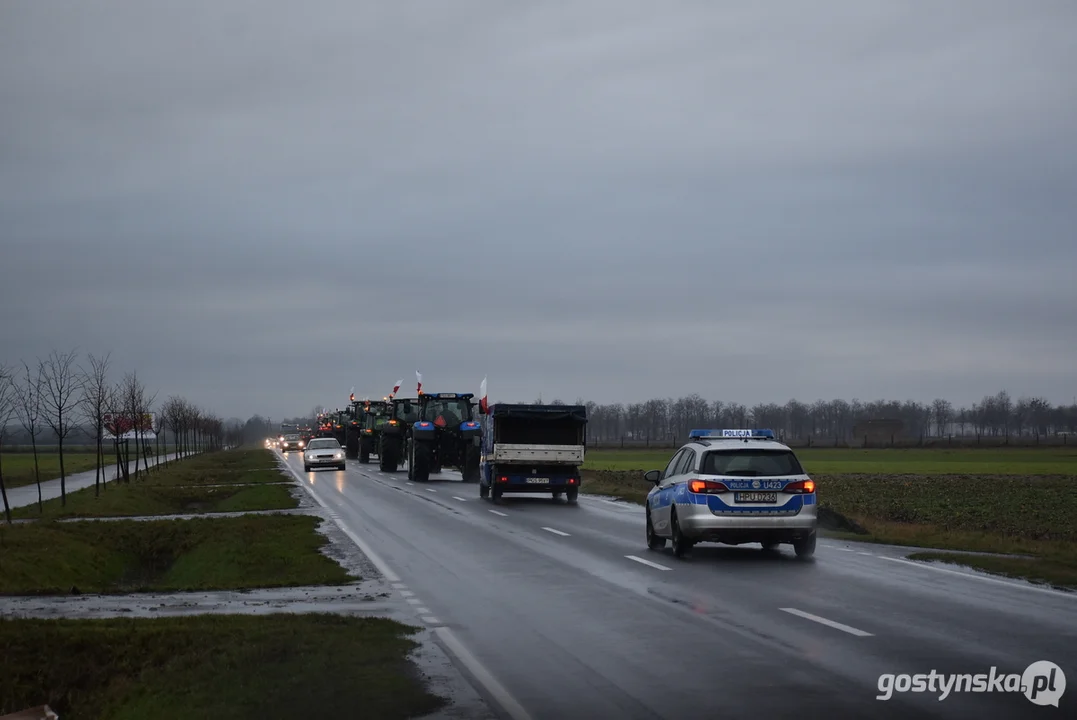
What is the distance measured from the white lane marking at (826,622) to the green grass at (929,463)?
51233mm

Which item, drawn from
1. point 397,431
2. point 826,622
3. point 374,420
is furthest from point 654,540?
point 374,420

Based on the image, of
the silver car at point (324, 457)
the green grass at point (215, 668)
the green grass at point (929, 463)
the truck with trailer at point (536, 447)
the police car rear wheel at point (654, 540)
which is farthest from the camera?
the green grass at point (929, 463)

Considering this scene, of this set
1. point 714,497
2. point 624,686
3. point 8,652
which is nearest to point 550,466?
point 714,497

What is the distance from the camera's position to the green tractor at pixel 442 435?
46438 millimetres

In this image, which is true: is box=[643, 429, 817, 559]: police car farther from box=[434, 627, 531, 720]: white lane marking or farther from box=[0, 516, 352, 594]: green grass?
box=[434, 627, 531, 720]: white lane marking

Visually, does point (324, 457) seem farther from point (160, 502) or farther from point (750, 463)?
point (750, 463)

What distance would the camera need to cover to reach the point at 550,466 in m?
34.2

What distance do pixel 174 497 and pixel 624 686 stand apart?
34.3 m

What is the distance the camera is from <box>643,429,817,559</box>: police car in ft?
57.2

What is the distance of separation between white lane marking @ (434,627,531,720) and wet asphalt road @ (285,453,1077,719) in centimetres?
4

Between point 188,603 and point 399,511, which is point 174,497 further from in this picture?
point 188,603

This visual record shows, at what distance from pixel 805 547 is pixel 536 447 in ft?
51.6

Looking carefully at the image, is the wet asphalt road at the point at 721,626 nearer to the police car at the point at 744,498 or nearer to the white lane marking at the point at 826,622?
the white lane marking at the point at 826,622

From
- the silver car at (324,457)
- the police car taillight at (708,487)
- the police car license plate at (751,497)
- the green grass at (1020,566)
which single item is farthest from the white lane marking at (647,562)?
the silver car at (324,457)
